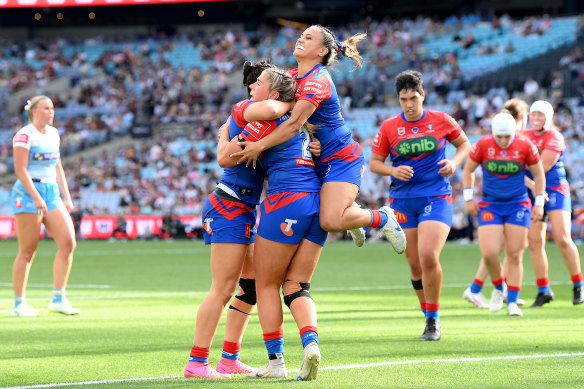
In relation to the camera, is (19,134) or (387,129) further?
(19,134)

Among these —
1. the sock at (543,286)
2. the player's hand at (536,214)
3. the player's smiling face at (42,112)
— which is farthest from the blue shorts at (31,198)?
the sock at (543,286)

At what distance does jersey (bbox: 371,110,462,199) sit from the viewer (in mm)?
9336

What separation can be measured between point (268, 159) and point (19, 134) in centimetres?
521

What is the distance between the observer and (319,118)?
674 cm

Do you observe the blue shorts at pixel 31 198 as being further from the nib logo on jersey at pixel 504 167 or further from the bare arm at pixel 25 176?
the nib logo on jersey at pixel 504 167

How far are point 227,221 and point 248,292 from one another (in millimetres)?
631

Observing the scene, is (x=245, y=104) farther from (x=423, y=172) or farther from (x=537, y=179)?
(x=537, y=179)

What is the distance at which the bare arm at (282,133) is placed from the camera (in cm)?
634

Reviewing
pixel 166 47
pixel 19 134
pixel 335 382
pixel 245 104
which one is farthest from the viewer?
pixel 166 47

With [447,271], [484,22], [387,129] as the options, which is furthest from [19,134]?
[484,22]

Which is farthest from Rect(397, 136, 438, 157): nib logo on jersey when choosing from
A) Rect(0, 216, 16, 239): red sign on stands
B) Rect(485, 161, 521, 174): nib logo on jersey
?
Rect(0, 216, 16, 239): red sign on stands

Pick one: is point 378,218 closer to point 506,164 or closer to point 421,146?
point 421,146

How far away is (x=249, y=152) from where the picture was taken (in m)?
6.36

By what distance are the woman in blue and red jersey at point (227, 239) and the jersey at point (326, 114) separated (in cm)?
24
